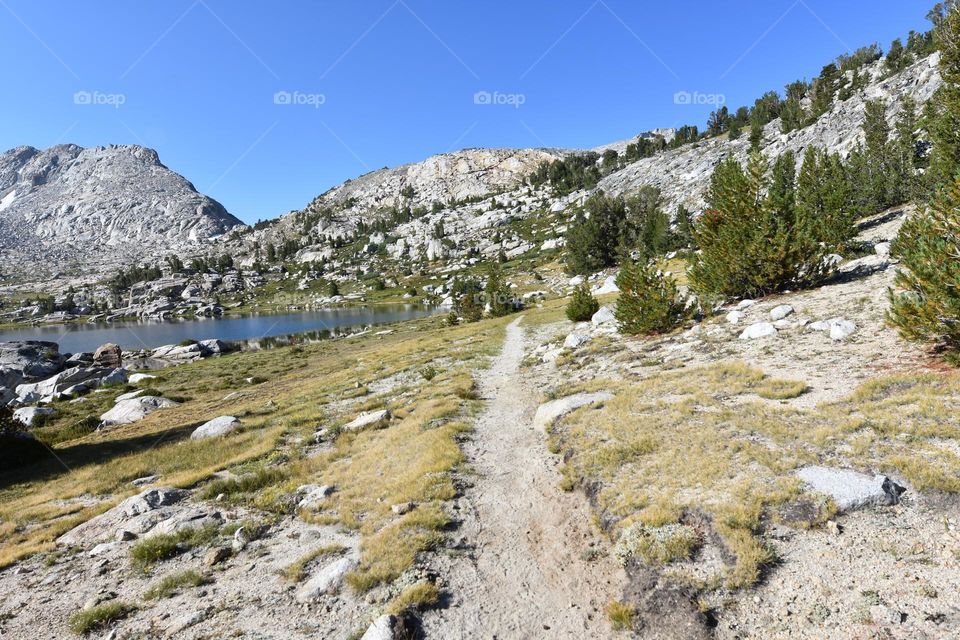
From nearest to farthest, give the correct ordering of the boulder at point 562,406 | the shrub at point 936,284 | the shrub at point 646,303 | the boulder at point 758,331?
the shrub at point 936,284, the boulder at point 562,406, the boulder at point 758,331, the shrub at point 646,303

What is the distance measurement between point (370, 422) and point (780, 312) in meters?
23.3

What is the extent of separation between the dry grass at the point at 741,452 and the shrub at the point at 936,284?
6.34 ft

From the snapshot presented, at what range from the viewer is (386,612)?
25.2 feet

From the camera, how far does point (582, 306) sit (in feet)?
141

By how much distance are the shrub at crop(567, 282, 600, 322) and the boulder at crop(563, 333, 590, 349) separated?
9.82 m

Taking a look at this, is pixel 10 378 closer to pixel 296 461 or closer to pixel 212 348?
pixel 212 348

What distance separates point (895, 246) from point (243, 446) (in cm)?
3929

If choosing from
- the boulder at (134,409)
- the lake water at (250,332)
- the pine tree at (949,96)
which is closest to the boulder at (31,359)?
the lake water at (250,332)

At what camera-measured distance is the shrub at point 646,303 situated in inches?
1134

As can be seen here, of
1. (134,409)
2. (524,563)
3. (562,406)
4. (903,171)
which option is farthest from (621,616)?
(903,171)

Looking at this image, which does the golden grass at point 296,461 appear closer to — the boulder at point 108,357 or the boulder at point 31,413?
the boulder at point 31,413

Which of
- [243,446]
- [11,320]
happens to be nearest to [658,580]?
[243,446]

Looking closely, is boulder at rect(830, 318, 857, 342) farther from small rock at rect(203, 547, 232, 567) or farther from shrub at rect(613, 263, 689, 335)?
small rock at rect(203, 547, 232, 567)

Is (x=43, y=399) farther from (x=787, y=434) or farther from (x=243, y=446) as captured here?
(x=787, y=434)
